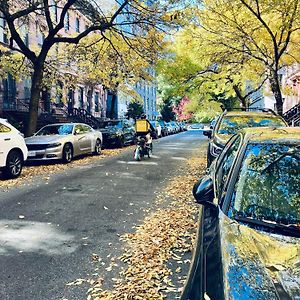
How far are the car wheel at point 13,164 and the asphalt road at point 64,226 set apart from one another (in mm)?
816

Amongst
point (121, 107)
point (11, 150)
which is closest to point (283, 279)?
point (11, 150)

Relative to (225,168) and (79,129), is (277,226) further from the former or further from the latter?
(79,129)

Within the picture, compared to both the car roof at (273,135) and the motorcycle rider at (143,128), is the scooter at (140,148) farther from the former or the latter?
the car roof at (273,135)

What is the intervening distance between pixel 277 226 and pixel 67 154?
39.1ft

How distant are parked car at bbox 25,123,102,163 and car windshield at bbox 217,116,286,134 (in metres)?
6.18

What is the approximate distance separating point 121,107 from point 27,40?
22293 millimetres

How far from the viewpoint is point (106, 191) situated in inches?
335

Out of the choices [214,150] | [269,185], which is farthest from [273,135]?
[214,150]

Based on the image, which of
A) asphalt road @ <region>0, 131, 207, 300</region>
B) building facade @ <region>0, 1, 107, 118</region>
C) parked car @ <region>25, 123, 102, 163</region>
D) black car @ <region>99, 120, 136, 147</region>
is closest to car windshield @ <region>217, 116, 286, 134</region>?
asphalt road @ <region>0, 131, 207, 300</region>

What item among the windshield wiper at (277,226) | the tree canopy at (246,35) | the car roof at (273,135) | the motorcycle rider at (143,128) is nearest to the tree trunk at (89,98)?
the tree canopy at (246,35)

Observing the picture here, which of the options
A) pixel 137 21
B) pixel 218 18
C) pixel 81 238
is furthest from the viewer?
pixel 137 21

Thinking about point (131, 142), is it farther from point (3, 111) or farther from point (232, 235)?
point (232, 235)

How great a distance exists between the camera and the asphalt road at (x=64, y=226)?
388cm

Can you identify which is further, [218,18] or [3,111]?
[3,111]
